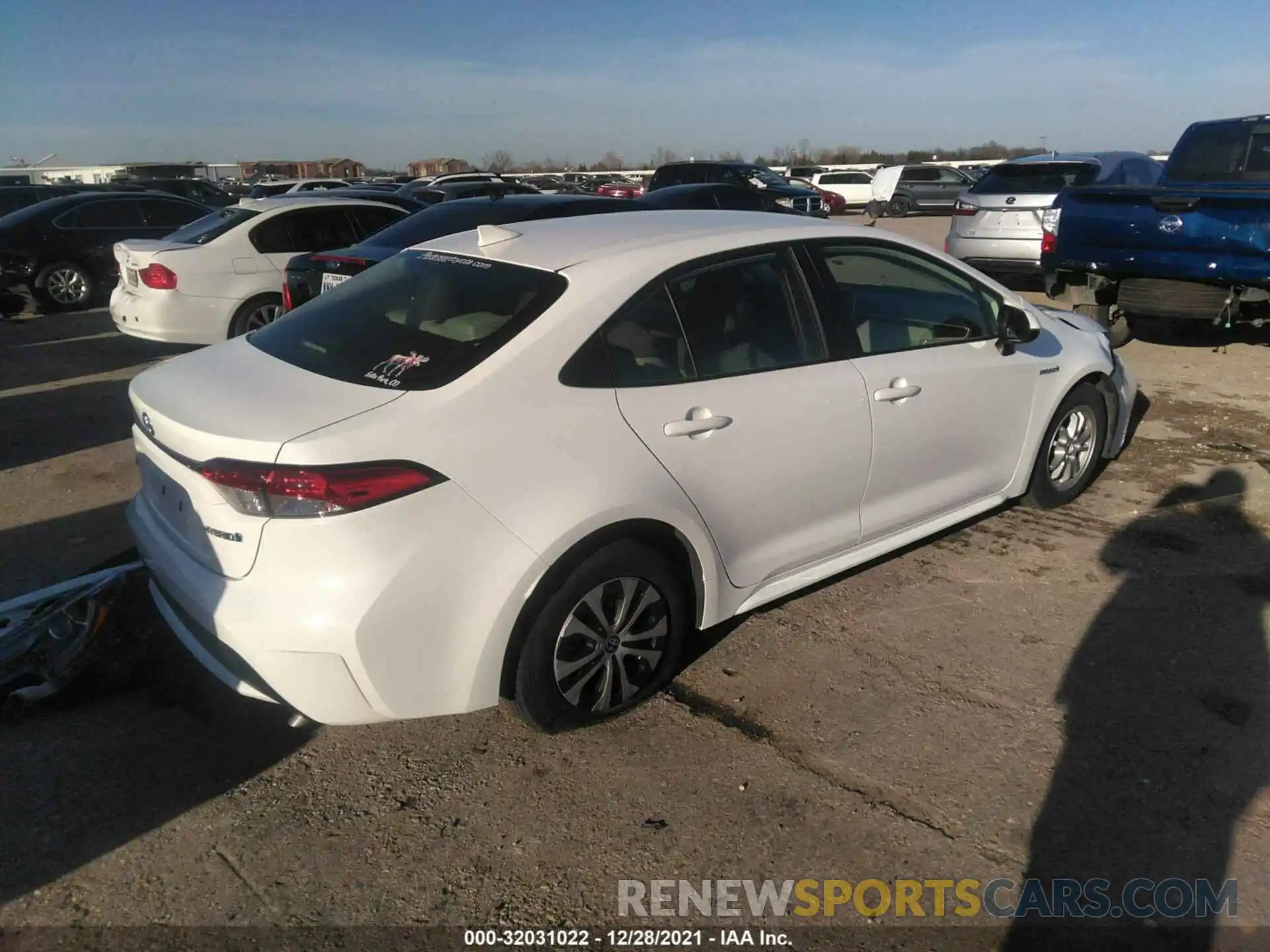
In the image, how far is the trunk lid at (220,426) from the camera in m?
2.73

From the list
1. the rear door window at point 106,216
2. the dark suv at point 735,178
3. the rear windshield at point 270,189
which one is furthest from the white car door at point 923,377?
the rear windshield at point 270,189

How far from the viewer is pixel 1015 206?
420 inches

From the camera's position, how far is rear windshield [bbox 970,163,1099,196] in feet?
36.4

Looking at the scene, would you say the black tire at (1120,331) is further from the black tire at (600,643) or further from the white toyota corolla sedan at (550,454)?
the black tire at (600,643)

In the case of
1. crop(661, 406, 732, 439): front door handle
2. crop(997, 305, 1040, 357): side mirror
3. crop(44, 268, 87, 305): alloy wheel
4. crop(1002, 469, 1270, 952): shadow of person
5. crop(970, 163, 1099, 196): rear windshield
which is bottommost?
crop(44, 268, 87, 305): alloy wheel

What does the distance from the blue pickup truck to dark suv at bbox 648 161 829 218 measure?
11185 mm

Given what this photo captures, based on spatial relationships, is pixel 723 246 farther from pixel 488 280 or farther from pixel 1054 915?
pixel 1054 915

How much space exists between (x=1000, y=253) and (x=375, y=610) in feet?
32.2

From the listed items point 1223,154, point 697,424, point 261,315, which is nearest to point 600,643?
point 697,424

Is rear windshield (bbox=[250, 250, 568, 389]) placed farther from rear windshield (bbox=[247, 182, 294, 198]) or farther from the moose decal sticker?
rear windshield (bbox=[247, 182, 294, 198])

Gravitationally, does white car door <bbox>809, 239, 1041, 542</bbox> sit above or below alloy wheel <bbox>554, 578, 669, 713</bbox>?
above

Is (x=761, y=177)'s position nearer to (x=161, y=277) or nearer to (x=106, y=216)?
(x=106, y=216)

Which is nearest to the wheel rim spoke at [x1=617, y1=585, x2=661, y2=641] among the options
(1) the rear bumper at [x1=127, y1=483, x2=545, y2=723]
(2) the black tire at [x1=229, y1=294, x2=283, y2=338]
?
(1) the rear bumper at [x1=127, y1=483, x2=545, y2=723]

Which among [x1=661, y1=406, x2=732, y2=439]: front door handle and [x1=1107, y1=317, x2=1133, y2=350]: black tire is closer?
[x1=661, y1=406, x2=732, y2=439]: front door handle
